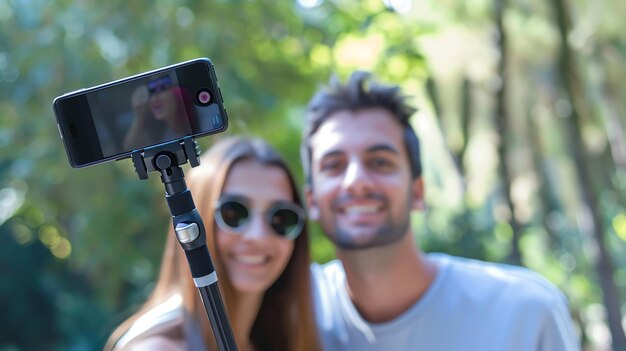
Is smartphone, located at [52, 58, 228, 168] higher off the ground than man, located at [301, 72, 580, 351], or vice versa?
smartphone, located at [52, 58, 228, 168]

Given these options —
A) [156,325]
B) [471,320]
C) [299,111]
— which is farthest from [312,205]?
[299,111]

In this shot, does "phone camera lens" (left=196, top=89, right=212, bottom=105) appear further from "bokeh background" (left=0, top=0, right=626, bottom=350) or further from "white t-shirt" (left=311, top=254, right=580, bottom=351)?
"bokeh background" (left=0, top=0, right=626, bottom=350)

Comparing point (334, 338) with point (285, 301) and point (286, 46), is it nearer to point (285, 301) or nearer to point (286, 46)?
point (285, 301)

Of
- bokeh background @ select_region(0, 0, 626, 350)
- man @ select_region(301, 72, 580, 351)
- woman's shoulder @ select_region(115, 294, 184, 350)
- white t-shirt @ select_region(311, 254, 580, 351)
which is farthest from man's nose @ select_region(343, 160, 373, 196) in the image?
woman's shoulder @ select_region(115, 294, 184, 350)

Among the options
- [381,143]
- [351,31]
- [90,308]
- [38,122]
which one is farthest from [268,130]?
[90,308]

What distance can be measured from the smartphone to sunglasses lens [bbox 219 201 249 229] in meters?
1.12

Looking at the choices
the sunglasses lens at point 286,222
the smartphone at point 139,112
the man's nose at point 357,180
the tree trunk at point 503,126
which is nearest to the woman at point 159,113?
the smartphone at point 139,112

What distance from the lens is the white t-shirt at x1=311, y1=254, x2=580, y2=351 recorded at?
8.65 ft

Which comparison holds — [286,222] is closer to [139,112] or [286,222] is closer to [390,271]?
[390,271]

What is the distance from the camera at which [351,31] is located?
6.05 m

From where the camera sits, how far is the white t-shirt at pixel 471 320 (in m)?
2.64

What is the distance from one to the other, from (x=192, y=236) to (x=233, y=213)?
49.3 inches

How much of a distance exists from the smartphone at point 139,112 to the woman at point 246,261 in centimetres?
100

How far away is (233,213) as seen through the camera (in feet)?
8.57
